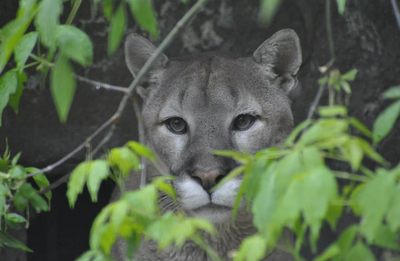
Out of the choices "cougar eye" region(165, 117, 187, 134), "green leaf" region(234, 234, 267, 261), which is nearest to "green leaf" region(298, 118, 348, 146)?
"green leaf" region(234, 234, 267, 261)

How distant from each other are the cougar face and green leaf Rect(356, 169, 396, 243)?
1789mm

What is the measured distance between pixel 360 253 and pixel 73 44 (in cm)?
116

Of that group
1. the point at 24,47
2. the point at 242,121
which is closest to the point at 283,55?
the point at 242,121

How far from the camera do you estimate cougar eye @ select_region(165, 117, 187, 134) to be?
160 inches

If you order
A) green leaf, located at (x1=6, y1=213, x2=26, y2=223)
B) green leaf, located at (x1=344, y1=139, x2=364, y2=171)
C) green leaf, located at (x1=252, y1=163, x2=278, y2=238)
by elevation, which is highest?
green leaf, located at (x1=344, y1=139, x2=364, y2=171)

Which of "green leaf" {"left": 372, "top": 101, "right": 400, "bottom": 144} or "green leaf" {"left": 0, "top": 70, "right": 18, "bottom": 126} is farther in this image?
"green leaf" {"left": 0, "top": 70, "right": 18, "bottom": 126}

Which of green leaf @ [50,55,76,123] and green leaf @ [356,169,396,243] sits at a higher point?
green leaf @ [50,55,76,123]

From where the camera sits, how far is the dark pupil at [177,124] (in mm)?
4078

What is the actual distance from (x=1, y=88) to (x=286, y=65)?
209 centimetres

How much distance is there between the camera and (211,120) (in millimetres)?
3936

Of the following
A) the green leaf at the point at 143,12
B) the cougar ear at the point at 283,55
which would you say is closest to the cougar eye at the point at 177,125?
the cougar ear at the point at 283,55

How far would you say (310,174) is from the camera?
5.55 ft

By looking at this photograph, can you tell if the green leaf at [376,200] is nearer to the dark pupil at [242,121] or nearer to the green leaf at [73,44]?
the green leaf at [73,44]

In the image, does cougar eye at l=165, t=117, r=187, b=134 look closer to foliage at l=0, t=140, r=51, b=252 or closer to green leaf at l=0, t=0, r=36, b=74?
foliage at l=0, t=140, r=51, b=252
